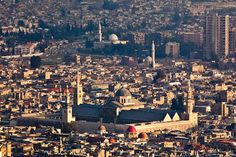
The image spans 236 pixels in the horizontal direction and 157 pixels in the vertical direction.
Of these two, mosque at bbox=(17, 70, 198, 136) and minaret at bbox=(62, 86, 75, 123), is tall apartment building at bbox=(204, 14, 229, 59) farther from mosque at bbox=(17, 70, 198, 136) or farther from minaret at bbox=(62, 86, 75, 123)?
minaret at bbox=(62, 86, 75, 123)

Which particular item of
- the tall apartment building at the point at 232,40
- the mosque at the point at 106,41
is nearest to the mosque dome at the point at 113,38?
the mosque at the point at 106,41

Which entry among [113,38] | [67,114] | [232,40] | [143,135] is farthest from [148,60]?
[143,135]

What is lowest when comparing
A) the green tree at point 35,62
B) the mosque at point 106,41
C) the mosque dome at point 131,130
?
the mosque at point 106,41

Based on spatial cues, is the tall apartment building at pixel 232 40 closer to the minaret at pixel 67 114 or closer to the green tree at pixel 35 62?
the green tree at pixel 35 62

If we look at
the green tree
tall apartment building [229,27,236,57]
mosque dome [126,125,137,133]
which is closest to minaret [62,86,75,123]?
mosque dome [126,125,137,133]

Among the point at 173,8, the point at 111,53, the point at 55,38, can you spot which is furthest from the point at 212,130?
the point at 173,8

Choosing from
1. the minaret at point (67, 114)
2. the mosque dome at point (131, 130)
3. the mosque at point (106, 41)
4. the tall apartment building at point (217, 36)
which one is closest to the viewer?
the mosque dome at point (131, 130)
